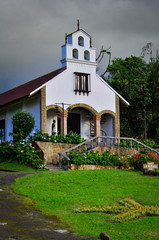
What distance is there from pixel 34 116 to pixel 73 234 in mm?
20745

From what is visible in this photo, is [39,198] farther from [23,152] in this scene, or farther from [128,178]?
[23,152]

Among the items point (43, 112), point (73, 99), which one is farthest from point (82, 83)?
point (43, 112)

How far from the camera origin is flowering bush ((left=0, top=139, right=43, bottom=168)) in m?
21.9

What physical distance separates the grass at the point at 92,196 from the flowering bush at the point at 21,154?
577 cm

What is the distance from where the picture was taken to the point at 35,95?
93.9 feet

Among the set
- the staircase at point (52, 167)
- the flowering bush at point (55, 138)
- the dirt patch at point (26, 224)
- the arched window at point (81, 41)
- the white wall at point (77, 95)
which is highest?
the arched window at point (81, 41)

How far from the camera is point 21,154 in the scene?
22.3 m

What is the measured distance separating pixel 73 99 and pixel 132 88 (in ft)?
27.8

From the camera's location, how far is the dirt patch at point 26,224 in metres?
7.49

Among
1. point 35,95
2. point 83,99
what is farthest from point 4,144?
point 83,99

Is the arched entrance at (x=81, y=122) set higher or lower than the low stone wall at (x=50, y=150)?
higher

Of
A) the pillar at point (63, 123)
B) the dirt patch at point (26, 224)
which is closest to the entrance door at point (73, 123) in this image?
the pillar at point (63, 123)

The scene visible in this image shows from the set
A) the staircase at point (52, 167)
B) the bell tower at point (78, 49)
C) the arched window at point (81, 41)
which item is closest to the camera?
the staircase at point (52, 167)

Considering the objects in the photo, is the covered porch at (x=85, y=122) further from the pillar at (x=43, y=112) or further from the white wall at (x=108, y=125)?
the pillar at (x=43, y=112)
